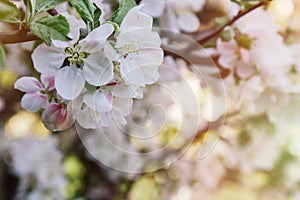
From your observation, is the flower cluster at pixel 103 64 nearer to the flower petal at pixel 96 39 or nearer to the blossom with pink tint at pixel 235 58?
the flower petal at pixel 96 39

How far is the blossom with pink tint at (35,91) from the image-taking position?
1.27 feet

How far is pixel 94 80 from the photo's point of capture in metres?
0.34

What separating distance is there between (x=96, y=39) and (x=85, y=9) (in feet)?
0.07

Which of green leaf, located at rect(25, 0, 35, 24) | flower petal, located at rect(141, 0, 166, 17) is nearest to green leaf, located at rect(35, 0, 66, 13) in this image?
green leaf, located at rect(25, 0, 35, 24)

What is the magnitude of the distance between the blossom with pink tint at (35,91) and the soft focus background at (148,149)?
204 mm

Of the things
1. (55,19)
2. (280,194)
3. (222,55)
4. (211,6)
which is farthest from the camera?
(280,194)


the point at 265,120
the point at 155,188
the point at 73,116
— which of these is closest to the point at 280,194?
the point at 155,188

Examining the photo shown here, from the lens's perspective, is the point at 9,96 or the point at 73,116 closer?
the point at 73,116

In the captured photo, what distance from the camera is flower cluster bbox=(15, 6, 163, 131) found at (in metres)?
0.34

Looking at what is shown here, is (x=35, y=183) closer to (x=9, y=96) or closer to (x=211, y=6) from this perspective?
(x=9, y=96)

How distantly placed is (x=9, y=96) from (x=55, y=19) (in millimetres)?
562

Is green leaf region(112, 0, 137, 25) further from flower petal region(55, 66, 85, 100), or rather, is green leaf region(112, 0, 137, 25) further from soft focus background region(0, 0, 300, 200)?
soft focus background region(0, 0, 300, 200)

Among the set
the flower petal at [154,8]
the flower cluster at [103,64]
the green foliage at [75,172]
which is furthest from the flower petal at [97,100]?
the green foliage at [75,172]

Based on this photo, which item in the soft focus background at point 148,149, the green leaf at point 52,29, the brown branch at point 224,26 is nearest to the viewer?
the green leaf at point 52,29
